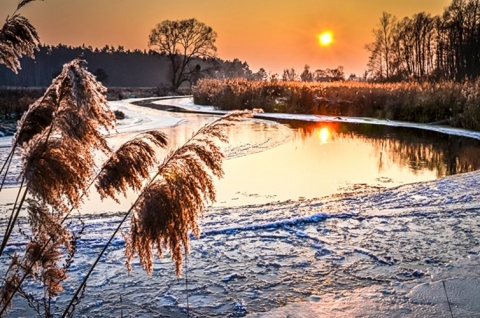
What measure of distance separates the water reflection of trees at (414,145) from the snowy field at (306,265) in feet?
11.6

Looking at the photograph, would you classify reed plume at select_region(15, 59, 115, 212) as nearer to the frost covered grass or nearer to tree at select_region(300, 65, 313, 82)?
the frost covered grass

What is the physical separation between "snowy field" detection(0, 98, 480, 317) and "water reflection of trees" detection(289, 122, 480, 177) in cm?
354

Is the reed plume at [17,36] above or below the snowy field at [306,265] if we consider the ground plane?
above

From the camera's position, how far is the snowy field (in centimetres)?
356

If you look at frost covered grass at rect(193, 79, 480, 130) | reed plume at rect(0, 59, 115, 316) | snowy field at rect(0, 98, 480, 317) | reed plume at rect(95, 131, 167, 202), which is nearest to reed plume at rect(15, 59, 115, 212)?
reed plume at rect(0, 59, 115, 316)

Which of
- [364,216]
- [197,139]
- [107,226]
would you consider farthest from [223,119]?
[364,216]

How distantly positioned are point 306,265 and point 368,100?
1964cm

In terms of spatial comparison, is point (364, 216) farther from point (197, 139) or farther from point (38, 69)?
point (38, 69)

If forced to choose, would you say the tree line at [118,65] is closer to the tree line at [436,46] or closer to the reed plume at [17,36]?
the tree line at [436,46]

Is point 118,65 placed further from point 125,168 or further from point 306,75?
point 125,168

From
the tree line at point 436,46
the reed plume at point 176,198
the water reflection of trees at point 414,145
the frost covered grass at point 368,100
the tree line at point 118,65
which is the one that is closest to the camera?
the reed plume at point 176,198

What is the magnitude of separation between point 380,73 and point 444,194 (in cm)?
6008

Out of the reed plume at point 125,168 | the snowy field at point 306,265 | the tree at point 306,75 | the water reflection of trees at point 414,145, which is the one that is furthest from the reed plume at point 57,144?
the tree at point 306,75

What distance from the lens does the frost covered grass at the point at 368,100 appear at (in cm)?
1795
